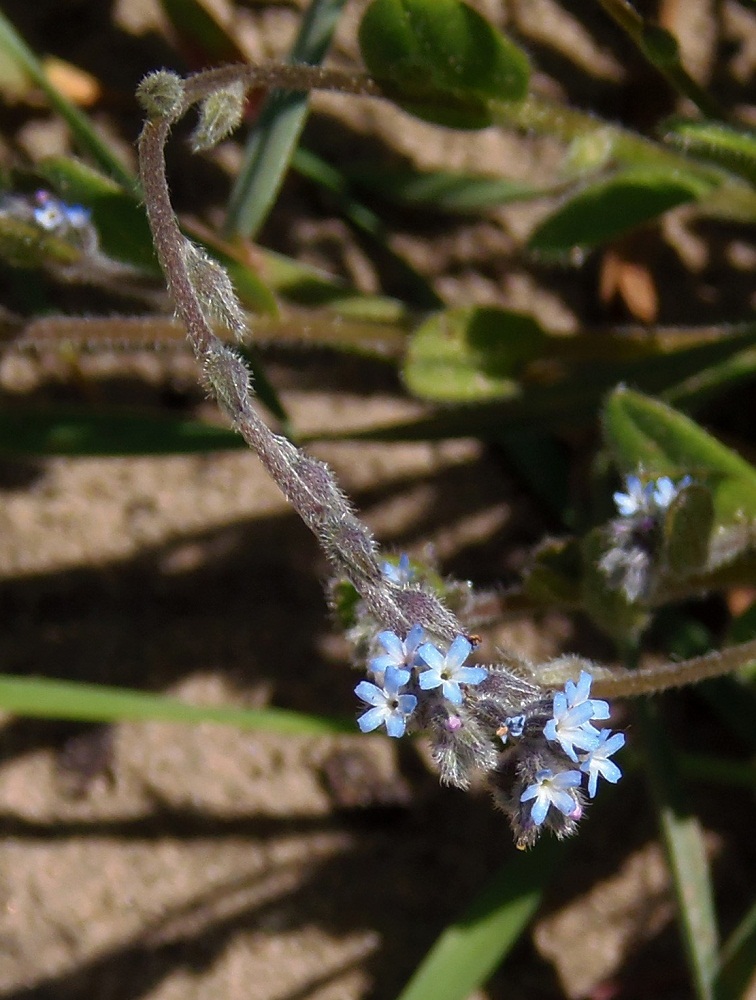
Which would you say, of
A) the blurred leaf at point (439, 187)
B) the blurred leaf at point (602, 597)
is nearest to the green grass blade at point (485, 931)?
the blurred leaf at point (602, 597)

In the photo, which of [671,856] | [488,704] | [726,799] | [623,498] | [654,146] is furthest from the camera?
[726,799]

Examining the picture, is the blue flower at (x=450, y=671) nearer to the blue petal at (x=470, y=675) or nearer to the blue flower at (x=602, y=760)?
the blue petal at (x=470, y=675)

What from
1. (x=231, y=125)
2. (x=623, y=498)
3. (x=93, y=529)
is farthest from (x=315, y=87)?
(x=93, y=529)

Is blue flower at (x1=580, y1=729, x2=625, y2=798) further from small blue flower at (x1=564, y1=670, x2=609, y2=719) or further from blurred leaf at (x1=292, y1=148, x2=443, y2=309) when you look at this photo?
blurred leaf at (x1=292, y1=148, x2=443, y2=309)

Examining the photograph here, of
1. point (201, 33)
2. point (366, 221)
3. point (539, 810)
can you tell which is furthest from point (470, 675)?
point (201, 33)

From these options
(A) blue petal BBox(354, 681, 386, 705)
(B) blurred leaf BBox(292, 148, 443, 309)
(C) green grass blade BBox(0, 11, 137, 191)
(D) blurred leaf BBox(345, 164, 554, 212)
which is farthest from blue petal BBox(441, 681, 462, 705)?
(D) blurred leaf BBox(345, 164, 554, 212)

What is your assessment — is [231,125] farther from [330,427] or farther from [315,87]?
[330,427]
